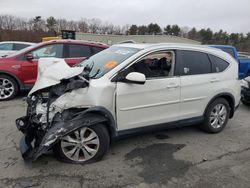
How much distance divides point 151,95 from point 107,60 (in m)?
0.92

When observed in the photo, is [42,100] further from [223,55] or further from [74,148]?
[223,55]

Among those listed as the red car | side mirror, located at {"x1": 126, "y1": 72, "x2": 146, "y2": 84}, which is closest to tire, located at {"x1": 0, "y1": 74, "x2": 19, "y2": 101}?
the red car

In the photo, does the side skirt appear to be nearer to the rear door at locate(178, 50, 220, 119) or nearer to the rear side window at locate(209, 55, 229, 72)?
the rear door at locate(178, 50, 220, 119)

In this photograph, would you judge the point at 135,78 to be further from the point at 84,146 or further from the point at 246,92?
the point at 246,92

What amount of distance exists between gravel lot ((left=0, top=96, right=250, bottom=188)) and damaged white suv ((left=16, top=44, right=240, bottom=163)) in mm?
242

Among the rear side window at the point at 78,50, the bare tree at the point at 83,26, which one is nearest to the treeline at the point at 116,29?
the bare tree at the point at 83,26

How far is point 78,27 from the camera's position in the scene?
6075 centimetres

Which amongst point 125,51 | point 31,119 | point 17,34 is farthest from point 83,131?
point 17,34

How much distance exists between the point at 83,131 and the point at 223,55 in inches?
119

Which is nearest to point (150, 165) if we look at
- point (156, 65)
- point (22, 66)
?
point (156, 65)

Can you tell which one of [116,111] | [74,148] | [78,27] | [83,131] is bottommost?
[74,148]

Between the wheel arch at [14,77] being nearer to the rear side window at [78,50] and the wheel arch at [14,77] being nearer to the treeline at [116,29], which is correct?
the rear side window at [78,50]

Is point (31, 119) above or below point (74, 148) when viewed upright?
above

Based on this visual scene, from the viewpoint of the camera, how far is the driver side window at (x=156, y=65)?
11.9ft
